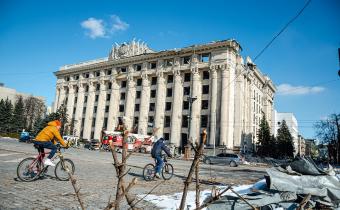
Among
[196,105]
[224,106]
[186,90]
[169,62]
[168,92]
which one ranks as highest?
[169,62]

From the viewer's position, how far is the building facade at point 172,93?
45.2 m

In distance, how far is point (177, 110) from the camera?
4841 centimetres

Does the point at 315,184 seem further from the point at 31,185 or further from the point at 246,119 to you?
the point at 246,119

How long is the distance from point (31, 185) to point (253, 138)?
53.9 m

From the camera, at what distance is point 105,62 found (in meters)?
59.6

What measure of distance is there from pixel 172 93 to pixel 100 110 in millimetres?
18158

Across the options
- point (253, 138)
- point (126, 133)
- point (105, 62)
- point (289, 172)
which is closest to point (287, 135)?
point (253, 138)

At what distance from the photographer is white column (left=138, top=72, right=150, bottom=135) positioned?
51.8m

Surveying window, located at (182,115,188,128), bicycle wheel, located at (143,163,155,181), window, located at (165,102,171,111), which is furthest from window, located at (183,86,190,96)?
bicycle wheel, located at (143,163,155,181)

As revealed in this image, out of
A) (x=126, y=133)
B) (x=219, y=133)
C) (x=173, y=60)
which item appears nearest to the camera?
(x=126, y=133)

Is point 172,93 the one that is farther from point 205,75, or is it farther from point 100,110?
point 100,110

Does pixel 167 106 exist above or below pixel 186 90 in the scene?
below

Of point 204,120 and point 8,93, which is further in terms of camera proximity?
point 8,93

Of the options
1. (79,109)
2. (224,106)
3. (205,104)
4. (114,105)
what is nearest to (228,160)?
(224,106)
